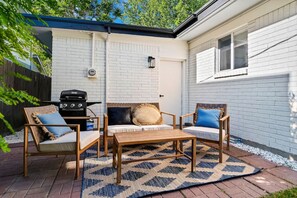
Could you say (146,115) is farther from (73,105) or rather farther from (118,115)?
(73,105)

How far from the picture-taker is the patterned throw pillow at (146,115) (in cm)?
367

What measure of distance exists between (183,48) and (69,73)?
3.61 meters

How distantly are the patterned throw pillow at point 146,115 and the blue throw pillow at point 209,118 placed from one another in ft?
2.85

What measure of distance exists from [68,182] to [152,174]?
1038mm

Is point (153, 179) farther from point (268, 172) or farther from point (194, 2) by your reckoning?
point (194, 2)

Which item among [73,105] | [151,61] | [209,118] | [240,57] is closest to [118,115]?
[73,105]

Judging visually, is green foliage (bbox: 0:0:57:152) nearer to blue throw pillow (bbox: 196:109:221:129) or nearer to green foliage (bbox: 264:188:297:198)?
green foliage (bbox: 264:188:297:198)

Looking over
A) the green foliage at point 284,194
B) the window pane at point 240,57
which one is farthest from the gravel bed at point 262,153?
the window pane at point 240,57

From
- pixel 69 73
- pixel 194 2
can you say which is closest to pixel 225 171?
pixel 69 73

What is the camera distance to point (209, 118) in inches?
132

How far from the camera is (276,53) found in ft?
10.3

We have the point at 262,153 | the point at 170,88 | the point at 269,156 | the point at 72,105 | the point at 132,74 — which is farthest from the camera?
the point at 170,88

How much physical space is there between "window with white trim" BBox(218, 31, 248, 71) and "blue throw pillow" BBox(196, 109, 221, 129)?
1.41 m

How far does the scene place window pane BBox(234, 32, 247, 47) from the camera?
396 centimetres
